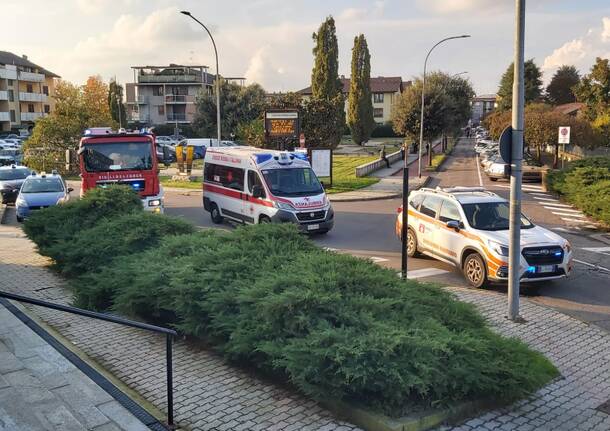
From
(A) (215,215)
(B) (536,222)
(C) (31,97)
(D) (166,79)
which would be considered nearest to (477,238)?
(B) (536,222)

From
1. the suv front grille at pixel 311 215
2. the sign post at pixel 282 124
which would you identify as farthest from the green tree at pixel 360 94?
the suv front grille at pixel 311 215

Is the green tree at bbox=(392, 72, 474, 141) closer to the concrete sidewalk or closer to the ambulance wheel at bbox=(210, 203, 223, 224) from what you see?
the ambulance wheel at bbox=(210, 203, 223, 224)

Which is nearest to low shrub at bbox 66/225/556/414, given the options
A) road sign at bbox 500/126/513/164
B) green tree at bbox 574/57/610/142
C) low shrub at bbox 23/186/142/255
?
road sign at bbox 500/126/513/164

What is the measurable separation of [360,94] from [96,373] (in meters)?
53.7

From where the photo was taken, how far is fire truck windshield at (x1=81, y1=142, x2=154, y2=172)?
Answer: 658 inches

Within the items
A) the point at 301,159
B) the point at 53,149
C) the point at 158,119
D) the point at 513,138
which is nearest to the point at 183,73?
the point at 158,119

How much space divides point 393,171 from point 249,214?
23.2m

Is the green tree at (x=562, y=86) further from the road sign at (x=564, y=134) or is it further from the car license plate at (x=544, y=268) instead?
the car license plate at (x=544, y=268)

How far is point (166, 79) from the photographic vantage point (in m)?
83.1

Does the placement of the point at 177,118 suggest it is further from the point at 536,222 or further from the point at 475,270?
the point at 475,270

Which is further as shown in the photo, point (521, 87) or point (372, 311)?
point (521, 87)

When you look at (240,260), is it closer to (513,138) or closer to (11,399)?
(11,399)

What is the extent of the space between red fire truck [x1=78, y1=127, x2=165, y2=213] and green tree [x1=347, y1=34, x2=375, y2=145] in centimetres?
4244

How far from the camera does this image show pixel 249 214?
17.1 metres
